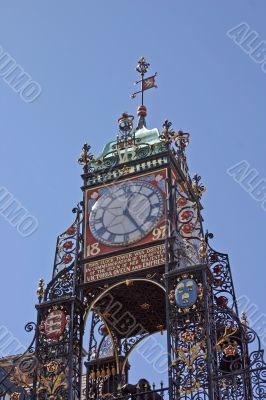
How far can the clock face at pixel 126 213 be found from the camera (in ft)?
70.5

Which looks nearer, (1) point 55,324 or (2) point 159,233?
(1) point 55,324

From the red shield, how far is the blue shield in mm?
2317

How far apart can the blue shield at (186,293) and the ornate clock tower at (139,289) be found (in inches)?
0.7

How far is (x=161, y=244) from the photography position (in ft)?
68.8

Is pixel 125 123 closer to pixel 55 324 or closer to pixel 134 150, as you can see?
pixel 134 150

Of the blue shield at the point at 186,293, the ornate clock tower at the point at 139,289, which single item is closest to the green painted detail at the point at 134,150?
the ornate clock tower at the point at 139,289

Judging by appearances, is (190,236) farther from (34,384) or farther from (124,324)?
(34,384)

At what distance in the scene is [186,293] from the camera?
19938 millimetres

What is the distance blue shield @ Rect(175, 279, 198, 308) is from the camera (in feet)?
65.1

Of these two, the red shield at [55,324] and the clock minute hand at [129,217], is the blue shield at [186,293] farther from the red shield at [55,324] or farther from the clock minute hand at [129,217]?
the red shield at [55,324]

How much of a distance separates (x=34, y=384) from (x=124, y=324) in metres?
2.91

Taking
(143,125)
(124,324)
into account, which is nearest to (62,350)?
(124,324)

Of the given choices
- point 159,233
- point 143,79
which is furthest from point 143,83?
point 159,233

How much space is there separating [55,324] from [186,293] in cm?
266
